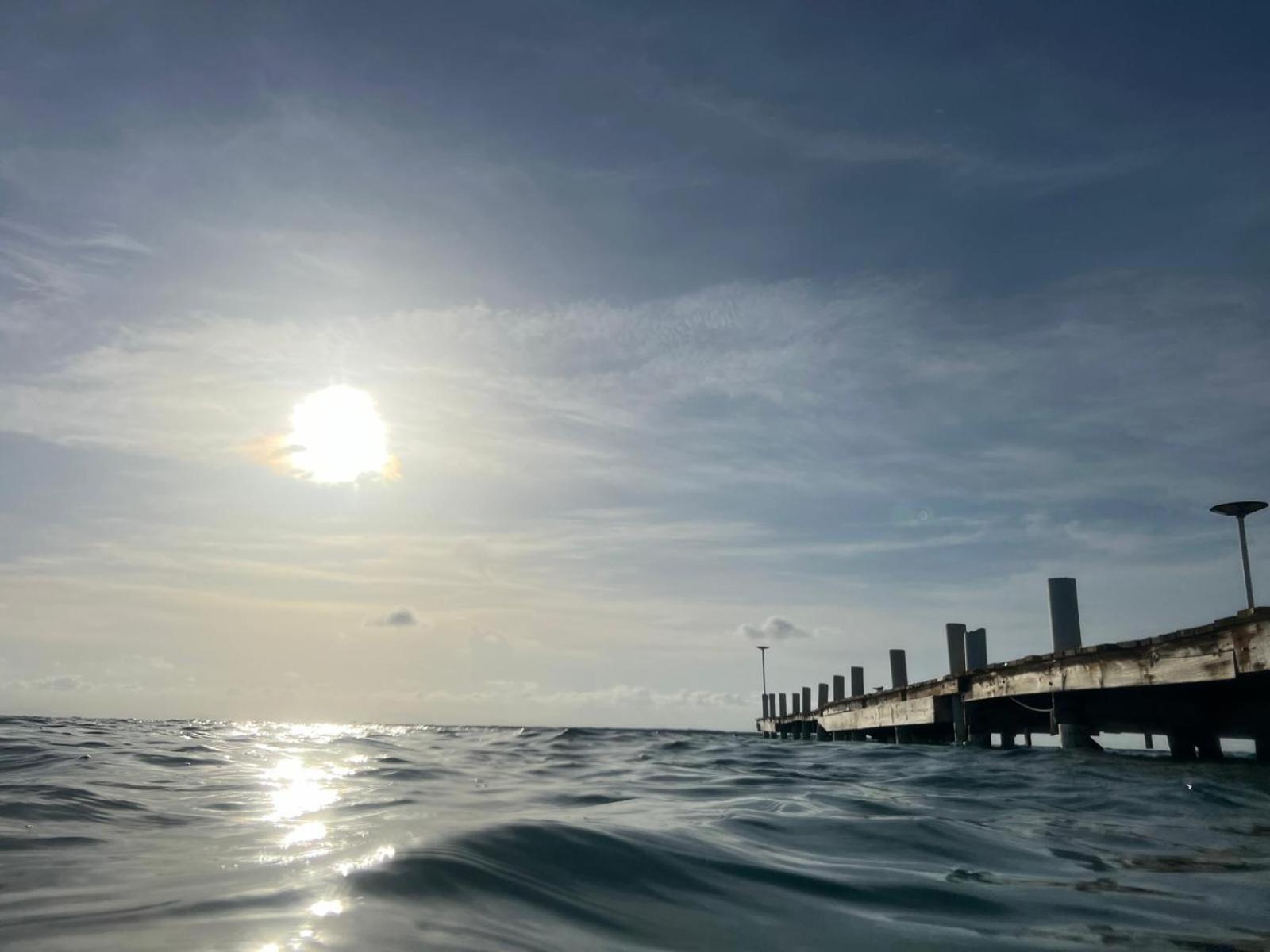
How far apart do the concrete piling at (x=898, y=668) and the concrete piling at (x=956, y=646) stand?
334 cm

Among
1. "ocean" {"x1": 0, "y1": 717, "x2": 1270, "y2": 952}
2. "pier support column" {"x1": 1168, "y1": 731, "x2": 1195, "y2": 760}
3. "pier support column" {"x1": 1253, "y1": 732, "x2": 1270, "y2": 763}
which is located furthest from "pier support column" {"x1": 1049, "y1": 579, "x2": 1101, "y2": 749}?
"ocean" {"x1": 0, "y1": 717, "x2": 1270, "y2": 952}

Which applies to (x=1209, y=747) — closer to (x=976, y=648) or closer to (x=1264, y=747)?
(x=1264, y=747)

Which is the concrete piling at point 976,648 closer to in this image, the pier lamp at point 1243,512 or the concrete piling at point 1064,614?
the concrete piling at point 1064,614

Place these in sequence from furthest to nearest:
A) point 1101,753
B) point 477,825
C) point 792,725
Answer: point 792,725, point 1101,753, point 477,825

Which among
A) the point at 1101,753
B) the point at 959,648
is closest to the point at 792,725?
the point at 959,648

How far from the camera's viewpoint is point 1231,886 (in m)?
4.23

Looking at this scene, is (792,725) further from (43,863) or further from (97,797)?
(43,863)

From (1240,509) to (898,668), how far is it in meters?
12.8

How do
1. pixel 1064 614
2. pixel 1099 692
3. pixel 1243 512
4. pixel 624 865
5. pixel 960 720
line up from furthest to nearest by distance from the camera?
1. pixel 960 720
2. pixel 1064 614
3. pixel 1099 692
4. pixel 1243 512
5. pixel 624 865

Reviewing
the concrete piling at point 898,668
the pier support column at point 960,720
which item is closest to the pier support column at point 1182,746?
the pier support column at point 960,720

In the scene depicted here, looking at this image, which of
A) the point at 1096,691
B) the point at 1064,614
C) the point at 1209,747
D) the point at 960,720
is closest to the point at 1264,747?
the point at 1209,747

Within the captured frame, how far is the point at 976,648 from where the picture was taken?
18.6 m

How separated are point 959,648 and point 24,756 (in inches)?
664

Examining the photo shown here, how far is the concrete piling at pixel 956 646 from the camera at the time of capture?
18.5m
